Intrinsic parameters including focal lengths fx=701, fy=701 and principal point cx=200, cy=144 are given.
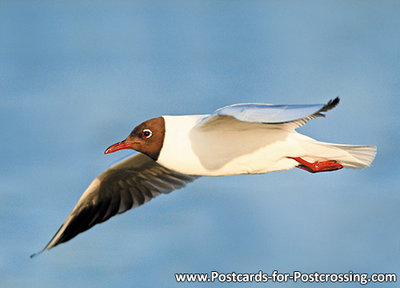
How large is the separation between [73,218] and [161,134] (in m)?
2.33

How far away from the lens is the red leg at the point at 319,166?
8453 millimetres

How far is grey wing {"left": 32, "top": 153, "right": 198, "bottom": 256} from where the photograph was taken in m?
9.73

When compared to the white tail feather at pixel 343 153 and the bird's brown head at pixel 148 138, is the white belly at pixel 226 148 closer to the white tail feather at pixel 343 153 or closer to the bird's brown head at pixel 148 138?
the bird's brown head at pixel 148 138

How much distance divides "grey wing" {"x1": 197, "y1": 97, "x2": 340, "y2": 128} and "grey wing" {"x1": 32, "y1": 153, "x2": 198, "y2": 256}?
2.37m

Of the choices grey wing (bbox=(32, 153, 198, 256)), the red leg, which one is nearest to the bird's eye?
grey wing (bbox=(32, 153, 198, 256))

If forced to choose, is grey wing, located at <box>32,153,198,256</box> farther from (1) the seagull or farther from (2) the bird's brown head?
(1) the seagull

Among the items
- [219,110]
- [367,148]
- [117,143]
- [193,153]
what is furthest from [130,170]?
[367,148]

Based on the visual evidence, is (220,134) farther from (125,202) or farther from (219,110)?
(125,202)

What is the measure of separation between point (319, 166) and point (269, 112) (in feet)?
5.79

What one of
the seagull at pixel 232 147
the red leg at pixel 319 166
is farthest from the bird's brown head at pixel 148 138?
the red leg at pixel 319 166

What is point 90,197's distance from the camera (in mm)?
9812

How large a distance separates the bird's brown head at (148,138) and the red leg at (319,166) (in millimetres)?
1685

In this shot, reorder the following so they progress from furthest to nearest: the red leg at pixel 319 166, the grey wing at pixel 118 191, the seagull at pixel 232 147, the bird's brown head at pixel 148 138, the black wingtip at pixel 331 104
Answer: the grey wing at pixel 118 191
the red leg at pixel 319 166
the bird's brown head at pixel 148 138
the seagull at pixel 232 147
the black wingtip at pixel 331 104

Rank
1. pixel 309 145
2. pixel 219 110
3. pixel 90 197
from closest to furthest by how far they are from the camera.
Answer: pixel 219 110 → pixel 309 145 → pixel 90 197
